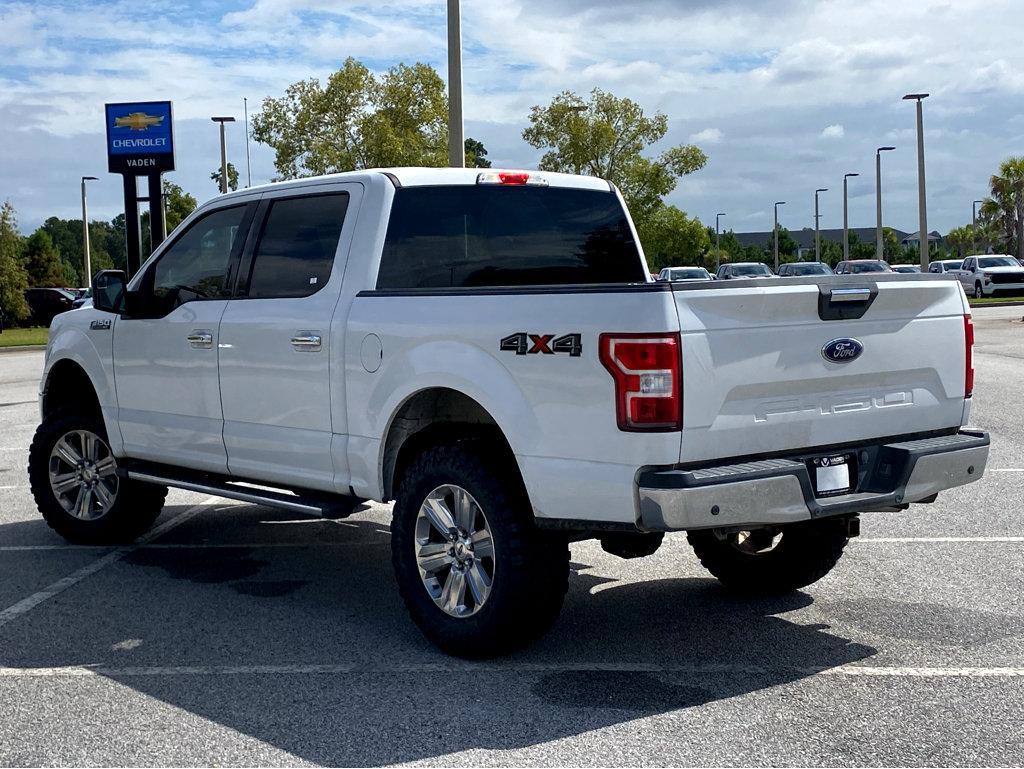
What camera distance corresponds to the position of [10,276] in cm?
5066

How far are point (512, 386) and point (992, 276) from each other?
5143cm

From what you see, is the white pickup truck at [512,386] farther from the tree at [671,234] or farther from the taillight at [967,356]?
the tree at [671,234]

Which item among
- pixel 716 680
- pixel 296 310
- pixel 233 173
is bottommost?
pixel 716 680

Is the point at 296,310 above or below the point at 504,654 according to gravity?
above

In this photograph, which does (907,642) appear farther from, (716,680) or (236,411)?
(236,411)

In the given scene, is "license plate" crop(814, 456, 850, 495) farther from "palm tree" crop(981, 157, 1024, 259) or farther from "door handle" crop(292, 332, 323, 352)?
"palm tree" crop(981, 157, 1024, 259)

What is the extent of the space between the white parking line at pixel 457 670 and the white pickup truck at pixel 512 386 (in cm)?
14

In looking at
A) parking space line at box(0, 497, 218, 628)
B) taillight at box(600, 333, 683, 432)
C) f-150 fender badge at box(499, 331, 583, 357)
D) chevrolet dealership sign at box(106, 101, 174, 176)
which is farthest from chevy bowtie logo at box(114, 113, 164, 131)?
taillight at box(600, 333, 683, 432)

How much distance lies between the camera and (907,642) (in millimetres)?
5504

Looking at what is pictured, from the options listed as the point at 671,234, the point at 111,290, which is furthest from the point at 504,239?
the point at 671,234

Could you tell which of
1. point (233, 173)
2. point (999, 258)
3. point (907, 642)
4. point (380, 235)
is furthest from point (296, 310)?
point (233, 173)

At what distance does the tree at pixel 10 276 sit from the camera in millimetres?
50406

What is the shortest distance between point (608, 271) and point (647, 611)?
1.83 meters

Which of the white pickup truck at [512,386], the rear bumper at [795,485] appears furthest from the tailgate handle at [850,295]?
the rear bumper at [795,485]
